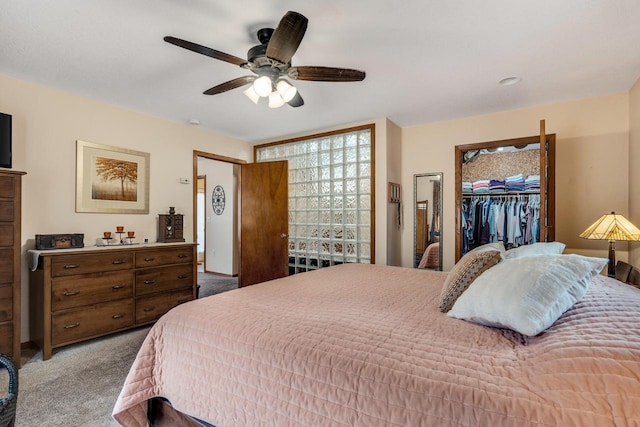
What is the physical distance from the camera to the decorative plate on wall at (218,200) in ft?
20.7

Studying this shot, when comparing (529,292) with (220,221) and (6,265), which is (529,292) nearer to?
(6,265)

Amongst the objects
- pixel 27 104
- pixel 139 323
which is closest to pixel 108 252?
pixel 139 323

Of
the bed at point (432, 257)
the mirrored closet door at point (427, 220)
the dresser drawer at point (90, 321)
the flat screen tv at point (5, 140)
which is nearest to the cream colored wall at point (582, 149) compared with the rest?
the mirrored closet door at point (427, 220)

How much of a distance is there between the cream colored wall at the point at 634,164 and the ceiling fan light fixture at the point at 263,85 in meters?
3.12

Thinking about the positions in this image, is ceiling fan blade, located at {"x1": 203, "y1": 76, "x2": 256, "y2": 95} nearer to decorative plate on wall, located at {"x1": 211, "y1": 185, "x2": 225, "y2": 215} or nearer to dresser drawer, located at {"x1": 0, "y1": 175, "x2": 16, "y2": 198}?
dresser drawer, located at {"x1": 0, "y1": 175, "x2": 16, "y2": 198}

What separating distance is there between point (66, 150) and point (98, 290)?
4.68ft

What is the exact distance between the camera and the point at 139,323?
10.4 feet

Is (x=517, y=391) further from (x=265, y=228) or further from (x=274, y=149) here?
(x=274, y=149)

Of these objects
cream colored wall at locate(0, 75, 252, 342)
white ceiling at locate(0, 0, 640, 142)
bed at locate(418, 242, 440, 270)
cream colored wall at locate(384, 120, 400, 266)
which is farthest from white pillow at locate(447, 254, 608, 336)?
cream colored wall at locate(0, 75, 252, 342)

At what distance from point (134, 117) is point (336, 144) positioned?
247 cm

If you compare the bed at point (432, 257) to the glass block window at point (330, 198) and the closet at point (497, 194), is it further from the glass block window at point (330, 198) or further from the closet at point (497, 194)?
the glass block window at point (330, 198)

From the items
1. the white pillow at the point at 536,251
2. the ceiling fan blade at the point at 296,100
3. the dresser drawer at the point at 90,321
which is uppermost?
the ceiling fan blade at the point at 296,100

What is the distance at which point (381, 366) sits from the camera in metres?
0.94

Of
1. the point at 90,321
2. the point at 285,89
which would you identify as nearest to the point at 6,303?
the point at 90,321
